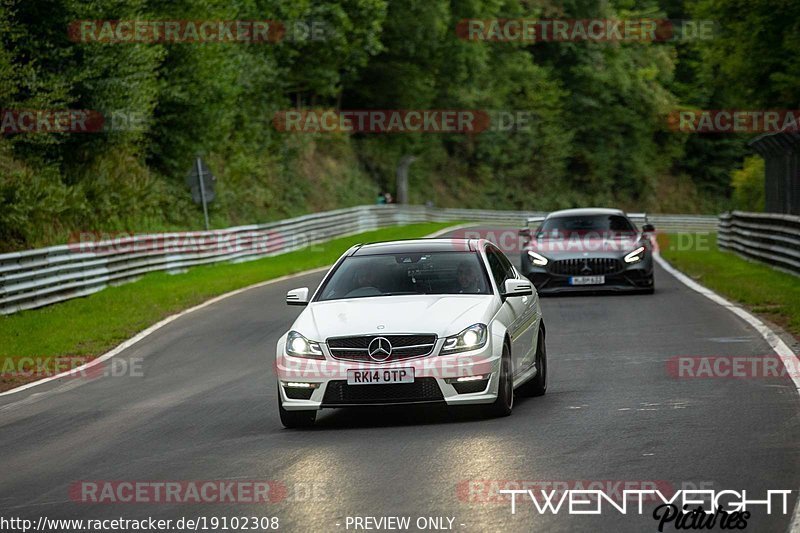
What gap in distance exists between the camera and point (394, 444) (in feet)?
31.0

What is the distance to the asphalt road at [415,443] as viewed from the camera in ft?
24.5

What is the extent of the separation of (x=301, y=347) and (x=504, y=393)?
161 cm

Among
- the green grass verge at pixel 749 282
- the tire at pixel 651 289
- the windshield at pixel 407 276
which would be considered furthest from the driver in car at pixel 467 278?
the tire at pixel 651 289

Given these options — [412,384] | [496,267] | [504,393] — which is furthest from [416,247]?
[412,384]

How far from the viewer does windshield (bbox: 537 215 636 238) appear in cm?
2344

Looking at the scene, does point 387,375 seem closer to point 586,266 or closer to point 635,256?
point 586,266

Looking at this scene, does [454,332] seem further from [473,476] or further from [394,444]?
[473,476]

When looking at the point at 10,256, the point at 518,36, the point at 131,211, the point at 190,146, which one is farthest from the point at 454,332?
the point at 518,36

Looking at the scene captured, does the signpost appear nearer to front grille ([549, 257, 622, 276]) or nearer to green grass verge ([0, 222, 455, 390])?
green grass verge ([0, 222, 455, 390])

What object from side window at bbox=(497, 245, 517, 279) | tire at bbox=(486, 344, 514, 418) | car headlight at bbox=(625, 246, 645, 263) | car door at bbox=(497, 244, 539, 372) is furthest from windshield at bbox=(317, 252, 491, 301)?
car headlight at bbox=(625, 246, 645, 263)

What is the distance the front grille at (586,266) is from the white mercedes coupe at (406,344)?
1137cm

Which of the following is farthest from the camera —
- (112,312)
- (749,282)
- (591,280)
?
(749,282)

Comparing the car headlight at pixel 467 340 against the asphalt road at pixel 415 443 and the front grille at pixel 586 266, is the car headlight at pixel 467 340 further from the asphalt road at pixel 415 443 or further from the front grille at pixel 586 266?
the front grille at pixel 586 266

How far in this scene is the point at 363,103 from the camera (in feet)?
227
